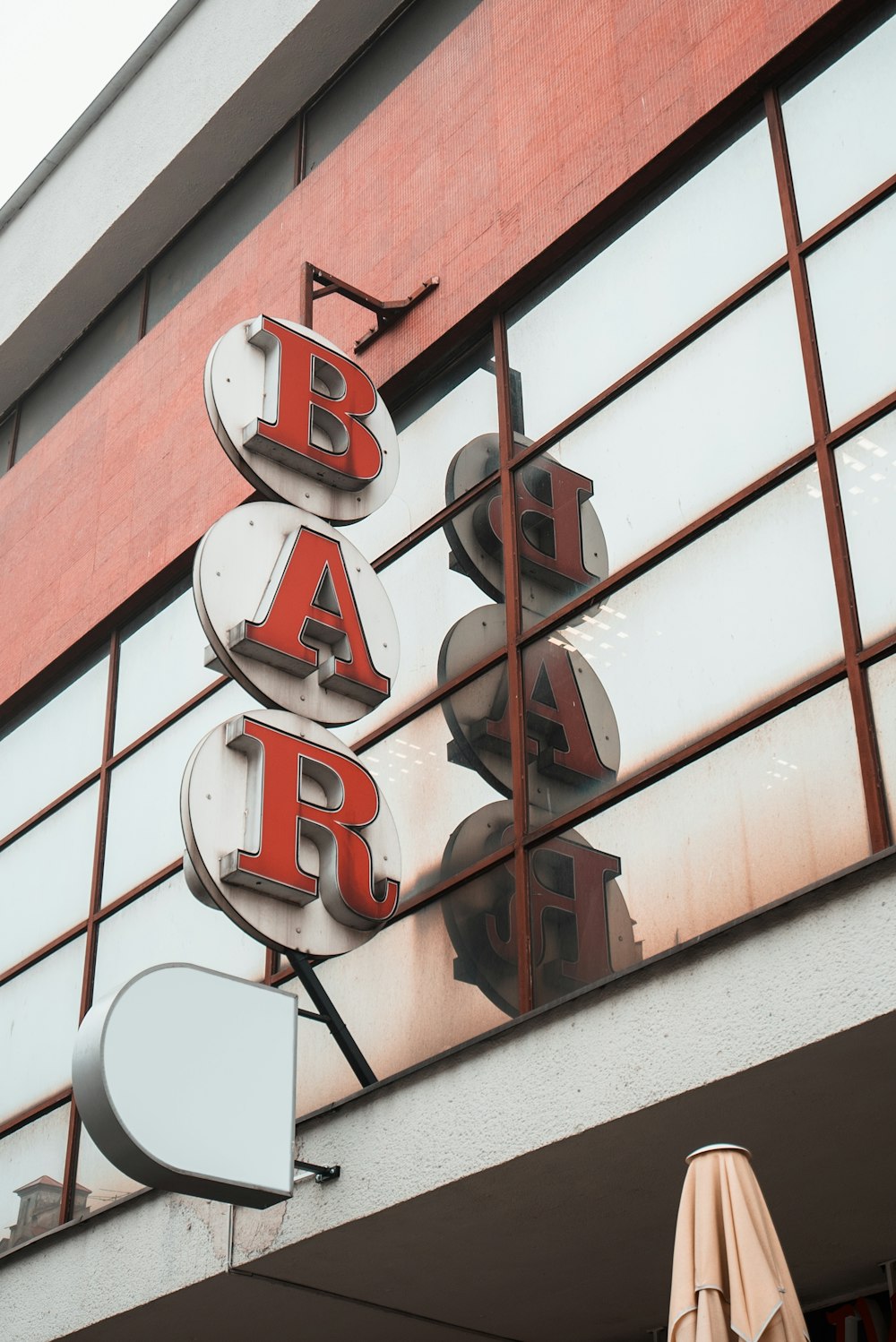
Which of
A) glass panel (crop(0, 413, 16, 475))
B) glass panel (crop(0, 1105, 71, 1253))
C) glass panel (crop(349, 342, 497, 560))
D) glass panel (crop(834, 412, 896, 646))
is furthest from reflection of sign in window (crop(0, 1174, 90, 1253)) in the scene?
glass panel (crop(0, 413, 16, 475))

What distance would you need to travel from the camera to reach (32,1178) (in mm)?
12461

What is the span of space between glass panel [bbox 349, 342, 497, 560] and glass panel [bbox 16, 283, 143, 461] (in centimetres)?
589

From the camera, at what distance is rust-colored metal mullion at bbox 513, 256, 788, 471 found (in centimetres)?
Answer: 946

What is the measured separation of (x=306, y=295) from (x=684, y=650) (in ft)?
15.2

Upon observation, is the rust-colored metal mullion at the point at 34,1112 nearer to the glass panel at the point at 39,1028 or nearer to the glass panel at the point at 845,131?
the glass panel at the point at 39,1028

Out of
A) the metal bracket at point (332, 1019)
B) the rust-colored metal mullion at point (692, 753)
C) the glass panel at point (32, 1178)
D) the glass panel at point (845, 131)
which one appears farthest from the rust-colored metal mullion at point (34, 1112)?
the glass panel at point (845, 131)

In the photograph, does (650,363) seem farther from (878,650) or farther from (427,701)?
(878,650)

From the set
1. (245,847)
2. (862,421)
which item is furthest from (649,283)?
(245,847)

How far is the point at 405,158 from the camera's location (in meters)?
13.0

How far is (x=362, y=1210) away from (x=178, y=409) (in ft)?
28.3

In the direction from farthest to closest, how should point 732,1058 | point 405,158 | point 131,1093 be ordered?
1. point 405,158
2. point 131,1093
3. point 732,1058

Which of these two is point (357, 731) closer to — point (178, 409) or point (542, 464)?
point (542, 464)

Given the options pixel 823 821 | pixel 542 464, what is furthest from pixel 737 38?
pixel 823 821

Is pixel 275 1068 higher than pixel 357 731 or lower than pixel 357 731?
lower
